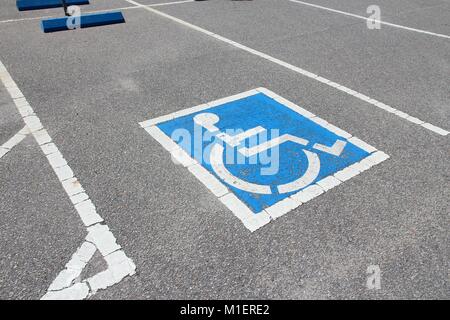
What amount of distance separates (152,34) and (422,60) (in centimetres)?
605

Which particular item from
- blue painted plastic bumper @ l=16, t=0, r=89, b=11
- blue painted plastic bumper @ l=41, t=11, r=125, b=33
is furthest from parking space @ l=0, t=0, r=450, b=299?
blue painted plastic bumper @ l=16, t=0, r=89, b=11

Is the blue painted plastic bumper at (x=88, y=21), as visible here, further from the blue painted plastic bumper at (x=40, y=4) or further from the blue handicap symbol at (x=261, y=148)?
the blue handicap symbol at (x=261, y=148)

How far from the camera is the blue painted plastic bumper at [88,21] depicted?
8.47m

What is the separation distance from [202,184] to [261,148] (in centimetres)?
97

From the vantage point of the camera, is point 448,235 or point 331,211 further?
point 331,211

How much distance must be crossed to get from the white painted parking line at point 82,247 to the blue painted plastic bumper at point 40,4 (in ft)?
24.3

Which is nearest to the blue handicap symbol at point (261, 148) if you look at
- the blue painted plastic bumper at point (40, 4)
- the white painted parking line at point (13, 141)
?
the white painted parking line at point (13, 141)

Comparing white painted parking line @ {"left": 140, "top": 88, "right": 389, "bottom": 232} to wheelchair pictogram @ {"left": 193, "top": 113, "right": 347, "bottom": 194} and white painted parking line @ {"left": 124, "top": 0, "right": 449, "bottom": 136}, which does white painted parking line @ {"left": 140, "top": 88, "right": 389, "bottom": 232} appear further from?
white painted parking line @ {"left": 124, "top": 0, "right": 449, "bottom": 136}

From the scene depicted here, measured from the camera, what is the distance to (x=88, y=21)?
8875mm

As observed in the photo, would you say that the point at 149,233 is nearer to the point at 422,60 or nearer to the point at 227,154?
the point at 227,154

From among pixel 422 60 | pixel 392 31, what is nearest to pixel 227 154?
pixel 422 60

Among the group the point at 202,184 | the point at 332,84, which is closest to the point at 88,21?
the point at 332,84

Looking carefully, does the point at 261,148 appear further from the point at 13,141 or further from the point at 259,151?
the point at 13,141
